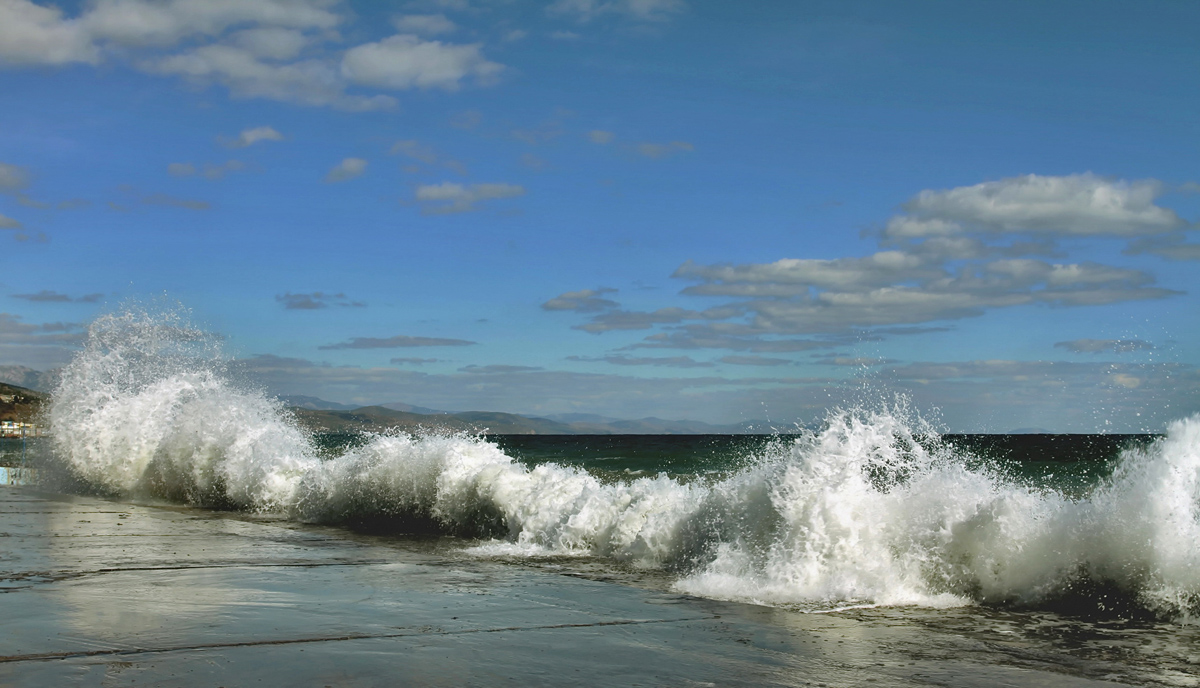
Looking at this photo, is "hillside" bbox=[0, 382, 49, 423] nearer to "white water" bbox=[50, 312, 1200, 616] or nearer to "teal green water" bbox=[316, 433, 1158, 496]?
"teal green water" bbox=[316, 433, 1158, 496]

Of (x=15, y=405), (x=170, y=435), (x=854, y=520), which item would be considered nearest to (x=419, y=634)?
(x=854, y=520)

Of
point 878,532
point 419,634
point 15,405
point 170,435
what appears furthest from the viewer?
point 15,405

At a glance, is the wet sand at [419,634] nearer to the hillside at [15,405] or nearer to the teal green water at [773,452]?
the teal green water at [773,452]

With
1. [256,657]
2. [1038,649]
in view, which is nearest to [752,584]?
[1038,649]

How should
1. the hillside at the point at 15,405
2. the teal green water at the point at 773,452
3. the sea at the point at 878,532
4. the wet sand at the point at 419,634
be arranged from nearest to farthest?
1. the wet sand at the point at 419,634
2. the sea at the point at 878,532
3. the teal green water at the point at 773,452
4. the hillside at the point at 15,405

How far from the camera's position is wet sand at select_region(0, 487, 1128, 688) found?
4.96m

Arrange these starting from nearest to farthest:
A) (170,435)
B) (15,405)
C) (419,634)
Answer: (419,634) → (170,435) → (15,405)

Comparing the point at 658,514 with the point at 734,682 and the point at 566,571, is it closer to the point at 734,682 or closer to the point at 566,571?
the point at 566,571

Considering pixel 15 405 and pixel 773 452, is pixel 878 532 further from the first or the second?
pixel 15 405

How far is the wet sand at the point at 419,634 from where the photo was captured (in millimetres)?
4957

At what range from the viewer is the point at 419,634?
19.5ft

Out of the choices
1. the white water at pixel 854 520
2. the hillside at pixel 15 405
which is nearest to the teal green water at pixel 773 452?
the white water at pixel 854 520

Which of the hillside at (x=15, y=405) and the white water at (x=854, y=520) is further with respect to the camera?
the hillside at (x=15, y=405)

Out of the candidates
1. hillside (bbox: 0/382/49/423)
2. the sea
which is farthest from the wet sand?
hillside (bbox: 0/382/49/423)
